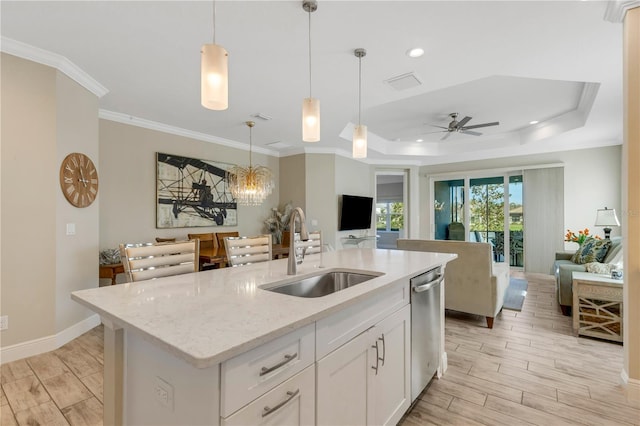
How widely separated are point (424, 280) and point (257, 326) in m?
1.40

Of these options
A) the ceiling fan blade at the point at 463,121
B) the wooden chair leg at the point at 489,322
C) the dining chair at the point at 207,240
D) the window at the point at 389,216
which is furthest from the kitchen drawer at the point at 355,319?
the window at the point at 389,216

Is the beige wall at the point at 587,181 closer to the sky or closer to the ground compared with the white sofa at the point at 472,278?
closer to the sky

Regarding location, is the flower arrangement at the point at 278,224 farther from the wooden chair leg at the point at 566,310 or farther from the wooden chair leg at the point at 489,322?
the wooden chair leg at the point at 566,310

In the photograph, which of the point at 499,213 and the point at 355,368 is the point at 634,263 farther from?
the point at 499,213

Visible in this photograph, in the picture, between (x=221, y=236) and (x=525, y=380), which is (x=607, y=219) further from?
(x=221, y=236)

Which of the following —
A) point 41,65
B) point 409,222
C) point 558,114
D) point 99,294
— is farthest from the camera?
point 409,222

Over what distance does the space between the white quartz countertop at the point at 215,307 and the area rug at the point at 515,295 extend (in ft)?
10.3

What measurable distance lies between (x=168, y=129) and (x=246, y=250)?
10.9 feet

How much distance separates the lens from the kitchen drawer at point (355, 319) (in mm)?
1188

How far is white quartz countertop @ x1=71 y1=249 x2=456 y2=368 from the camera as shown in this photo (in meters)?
0.86

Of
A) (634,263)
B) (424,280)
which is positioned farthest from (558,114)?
(424,280)

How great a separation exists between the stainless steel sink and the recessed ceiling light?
6.54 feet

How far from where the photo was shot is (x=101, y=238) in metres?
3.97

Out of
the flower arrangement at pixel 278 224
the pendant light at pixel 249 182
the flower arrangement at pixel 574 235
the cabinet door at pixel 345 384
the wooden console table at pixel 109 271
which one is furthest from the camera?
the flower arrangement at pixel 278 224
